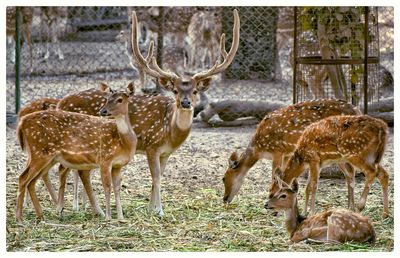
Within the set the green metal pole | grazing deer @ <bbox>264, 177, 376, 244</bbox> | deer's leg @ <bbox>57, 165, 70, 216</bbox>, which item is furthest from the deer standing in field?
the green metal pole

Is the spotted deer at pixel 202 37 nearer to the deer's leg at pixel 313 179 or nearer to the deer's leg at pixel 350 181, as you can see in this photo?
the deer's leg at pixel 350 181

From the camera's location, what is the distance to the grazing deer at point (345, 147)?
23.1ft

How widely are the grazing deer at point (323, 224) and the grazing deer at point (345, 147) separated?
9.3 inches

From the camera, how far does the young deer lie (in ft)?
23.1

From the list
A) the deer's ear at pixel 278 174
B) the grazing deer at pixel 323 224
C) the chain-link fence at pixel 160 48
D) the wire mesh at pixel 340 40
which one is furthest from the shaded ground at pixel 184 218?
the chain-link fence at pixel 160 48

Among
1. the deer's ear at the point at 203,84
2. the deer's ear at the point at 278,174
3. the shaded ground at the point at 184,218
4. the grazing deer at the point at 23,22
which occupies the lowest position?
the shaded ground at the point at 184,218

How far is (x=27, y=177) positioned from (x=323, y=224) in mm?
2151

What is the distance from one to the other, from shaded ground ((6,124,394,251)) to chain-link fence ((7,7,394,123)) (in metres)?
2.77

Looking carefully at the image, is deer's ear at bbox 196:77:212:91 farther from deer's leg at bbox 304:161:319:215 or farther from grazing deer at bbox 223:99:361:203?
deer's leg at bbox 304:161:319:215

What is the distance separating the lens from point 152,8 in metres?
17.1

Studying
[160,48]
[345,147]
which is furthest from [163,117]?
[160,48]

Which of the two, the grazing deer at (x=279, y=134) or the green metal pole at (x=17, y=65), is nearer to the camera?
the grazing deer at (x=279, y=134)

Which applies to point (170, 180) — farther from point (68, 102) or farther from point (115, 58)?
point (115, 58)
